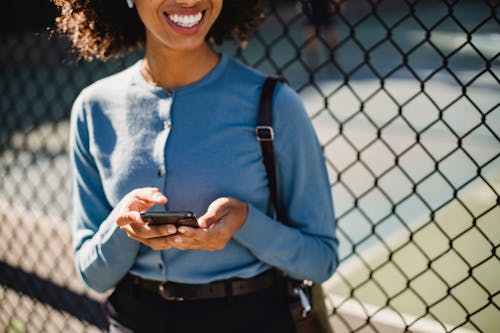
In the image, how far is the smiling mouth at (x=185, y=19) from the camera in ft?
4.50

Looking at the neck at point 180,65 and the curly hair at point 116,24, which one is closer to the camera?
the neck at point 180,65

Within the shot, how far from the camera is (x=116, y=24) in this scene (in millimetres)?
1754

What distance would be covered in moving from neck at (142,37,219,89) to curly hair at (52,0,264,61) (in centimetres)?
25

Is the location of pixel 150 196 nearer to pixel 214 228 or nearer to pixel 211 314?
pixel 214 228

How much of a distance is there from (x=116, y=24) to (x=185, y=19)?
46 cm

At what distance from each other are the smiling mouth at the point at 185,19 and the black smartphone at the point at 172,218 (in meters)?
0.47

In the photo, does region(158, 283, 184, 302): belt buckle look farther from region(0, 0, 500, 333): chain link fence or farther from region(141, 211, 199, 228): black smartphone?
region(0, 0, 500, 333): chain link fence

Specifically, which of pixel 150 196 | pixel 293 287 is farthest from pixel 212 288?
pixel 150 196

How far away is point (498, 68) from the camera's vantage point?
457 cm

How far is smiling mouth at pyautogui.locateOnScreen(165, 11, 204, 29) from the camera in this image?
54.1 inches

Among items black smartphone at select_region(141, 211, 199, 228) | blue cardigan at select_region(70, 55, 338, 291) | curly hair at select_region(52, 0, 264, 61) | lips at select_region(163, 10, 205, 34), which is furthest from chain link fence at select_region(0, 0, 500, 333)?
black smartphone at select_region(141, 211, 199, 228)

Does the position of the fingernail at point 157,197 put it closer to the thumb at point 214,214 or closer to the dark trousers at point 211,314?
the thumb at point 214,214

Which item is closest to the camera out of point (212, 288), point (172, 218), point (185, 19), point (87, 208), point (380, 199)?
point (172, 218)

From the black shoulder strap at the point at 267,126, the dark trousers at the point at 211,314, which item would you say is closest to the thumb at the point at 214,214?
the black shoulder strap at the point at 267,126
